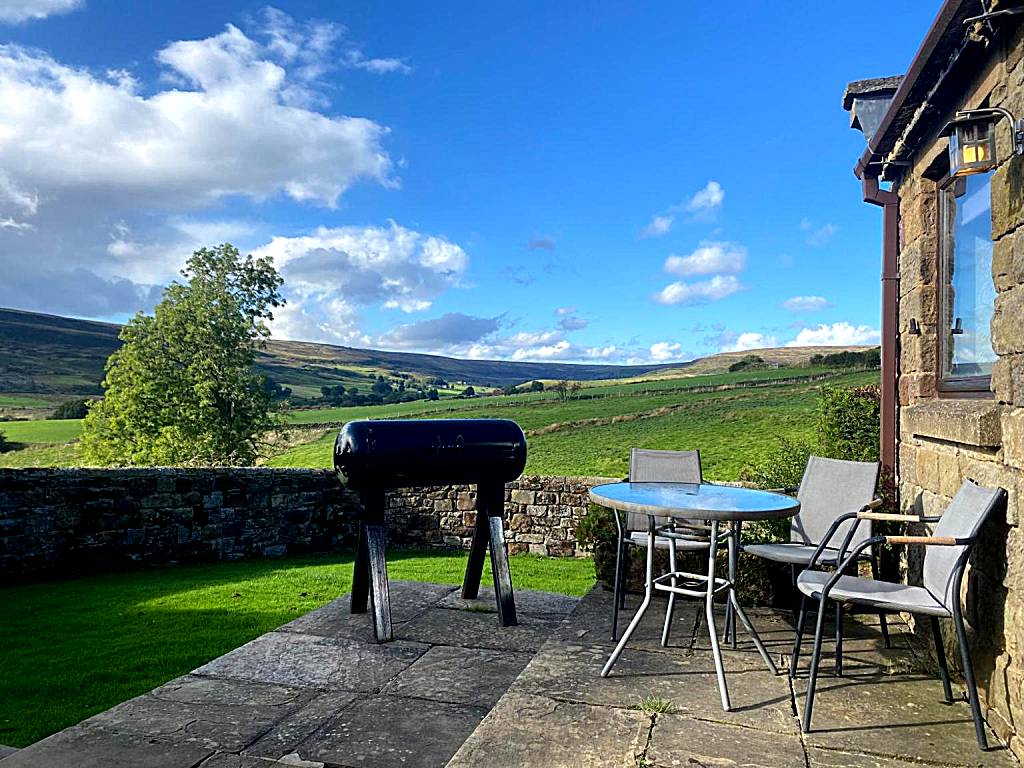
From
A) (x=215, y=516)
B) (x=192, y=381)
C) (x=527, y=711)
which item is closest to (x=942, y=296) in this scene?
(x=527, y=711)

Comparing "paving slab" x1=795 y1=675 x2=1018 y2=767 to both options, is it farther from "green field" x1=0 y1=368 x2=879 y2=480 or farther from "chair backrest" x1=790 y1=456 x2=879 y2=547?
"green field" x1=0 y1=368 x2=879 y2=480

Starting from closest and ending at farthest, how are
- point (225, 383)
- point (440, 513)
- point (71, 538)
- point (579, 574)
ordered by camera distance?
point (71, 538)
point (579, 574)
point (440, 513)
point (225, 383)

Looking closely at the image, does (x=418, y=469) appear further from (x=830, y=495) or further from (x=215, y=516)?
(x=215, y=516)

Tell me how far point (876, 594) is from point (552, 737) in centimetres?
157

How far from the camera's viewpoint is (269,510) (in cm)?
905

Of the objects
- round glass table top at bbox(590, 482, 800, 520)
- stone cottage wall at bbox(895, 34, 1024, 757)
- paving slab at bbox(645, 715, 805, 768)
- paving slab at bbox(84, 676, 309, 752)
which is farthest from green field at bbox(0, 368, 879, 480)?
paving slab at bbox(84, 676, 309, 752)

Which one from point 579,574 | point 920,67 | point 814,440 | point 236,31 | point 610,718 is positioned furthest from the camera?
point 814,440

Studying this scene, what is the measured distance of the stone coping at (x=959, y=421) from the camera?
3047 mm

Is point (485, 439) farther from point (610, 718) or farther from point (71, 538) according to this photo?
point (71, 538)

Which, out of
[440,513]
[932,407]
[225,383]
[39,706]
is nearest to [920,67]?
[932,407]

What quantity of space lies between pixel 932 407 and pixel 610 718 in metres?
2.52

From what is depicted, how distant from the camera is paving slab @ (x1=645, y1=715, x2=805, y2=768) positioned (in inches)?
98.7

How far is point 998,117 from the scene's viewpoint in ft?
9.96

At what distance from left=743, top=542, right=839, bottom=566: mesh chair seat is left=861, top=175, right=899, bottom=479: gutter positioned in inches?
60.4
